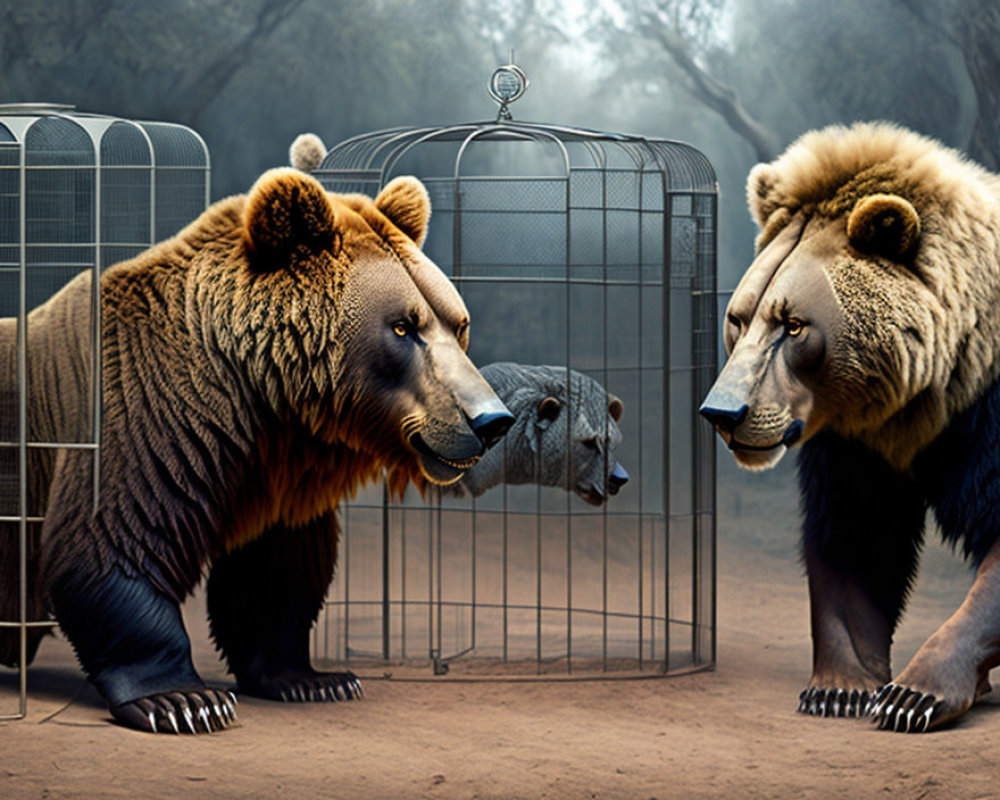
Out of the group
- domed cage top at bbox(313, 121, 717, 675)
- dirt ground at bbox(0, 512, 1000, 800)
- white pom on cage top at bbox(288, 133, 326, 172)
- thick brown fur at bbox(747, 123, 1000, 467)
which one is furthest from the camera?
white pom on cage top at bbox(288, 133, 326, 172)

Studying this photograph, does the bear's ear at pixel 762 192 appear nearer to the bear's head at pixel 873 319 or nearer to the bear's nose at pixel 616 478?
the bear's head at pixel 873 319

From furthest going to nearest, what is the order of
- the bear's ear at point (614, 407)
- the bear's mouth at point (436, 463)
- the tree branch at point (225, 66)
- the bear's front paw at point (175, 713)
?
the tree branch at point (225, 66), the bear's ear at point (614, 407), the bear's mouth at point (436, 463), the bear's front paw at point (175, 713)

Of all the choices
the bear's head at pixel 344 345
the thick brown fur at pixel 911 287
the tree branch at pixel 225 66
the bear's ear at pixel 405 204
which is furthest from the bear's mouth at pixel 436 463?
the tree branch at pixel 225 66

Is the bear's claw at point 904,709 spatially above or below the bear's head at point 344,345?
below

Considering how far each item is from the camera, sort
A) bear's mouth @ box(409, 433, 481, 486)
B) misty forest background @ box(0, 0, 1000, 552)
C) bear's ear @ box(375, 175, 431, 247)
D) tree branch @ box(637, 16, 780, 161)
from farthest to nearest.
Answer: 1. tree branch @ box(637, 16, 780, 161)
2. misty forest background @ box(0, 0, 1000, 552)
3. bear's ear @ box(375, 175, 431, 247)
4. bear's mouth @ box(409, 433, 481, 486)

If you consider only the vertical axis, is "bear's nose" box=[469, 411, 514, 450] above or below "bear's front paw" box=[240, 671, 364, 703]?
above

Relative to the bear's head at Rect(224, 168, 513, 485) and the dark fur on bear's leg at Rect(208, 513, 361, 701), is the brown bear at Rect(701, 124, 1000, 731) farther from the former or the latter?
the dark fur on bear's leg at Rect(208, 513, 361, 701)

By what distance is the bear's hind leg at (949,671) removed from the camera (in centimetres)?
423

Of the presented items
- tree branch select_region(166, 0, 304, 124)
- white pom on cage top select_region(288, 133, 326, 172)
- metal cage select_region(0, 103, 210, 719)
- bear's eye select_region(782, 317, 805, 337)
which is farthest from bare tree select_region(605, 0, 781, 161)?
bear's eye select_region(782, 317, 805, 337)

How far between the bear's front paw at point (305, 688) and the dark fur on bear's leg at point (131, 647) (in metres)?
0.53

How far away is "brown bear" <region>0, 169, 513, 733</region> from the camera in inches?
163

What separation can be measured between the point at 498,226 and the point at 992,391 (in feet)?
25.0

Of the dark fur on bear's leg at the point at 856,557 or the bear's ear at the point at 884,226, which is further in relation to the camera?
the dark fur on bear's leg at the point at 856,557

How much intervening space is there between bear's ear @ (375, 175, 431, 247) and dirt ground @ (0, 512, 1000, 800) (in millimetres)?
1595
